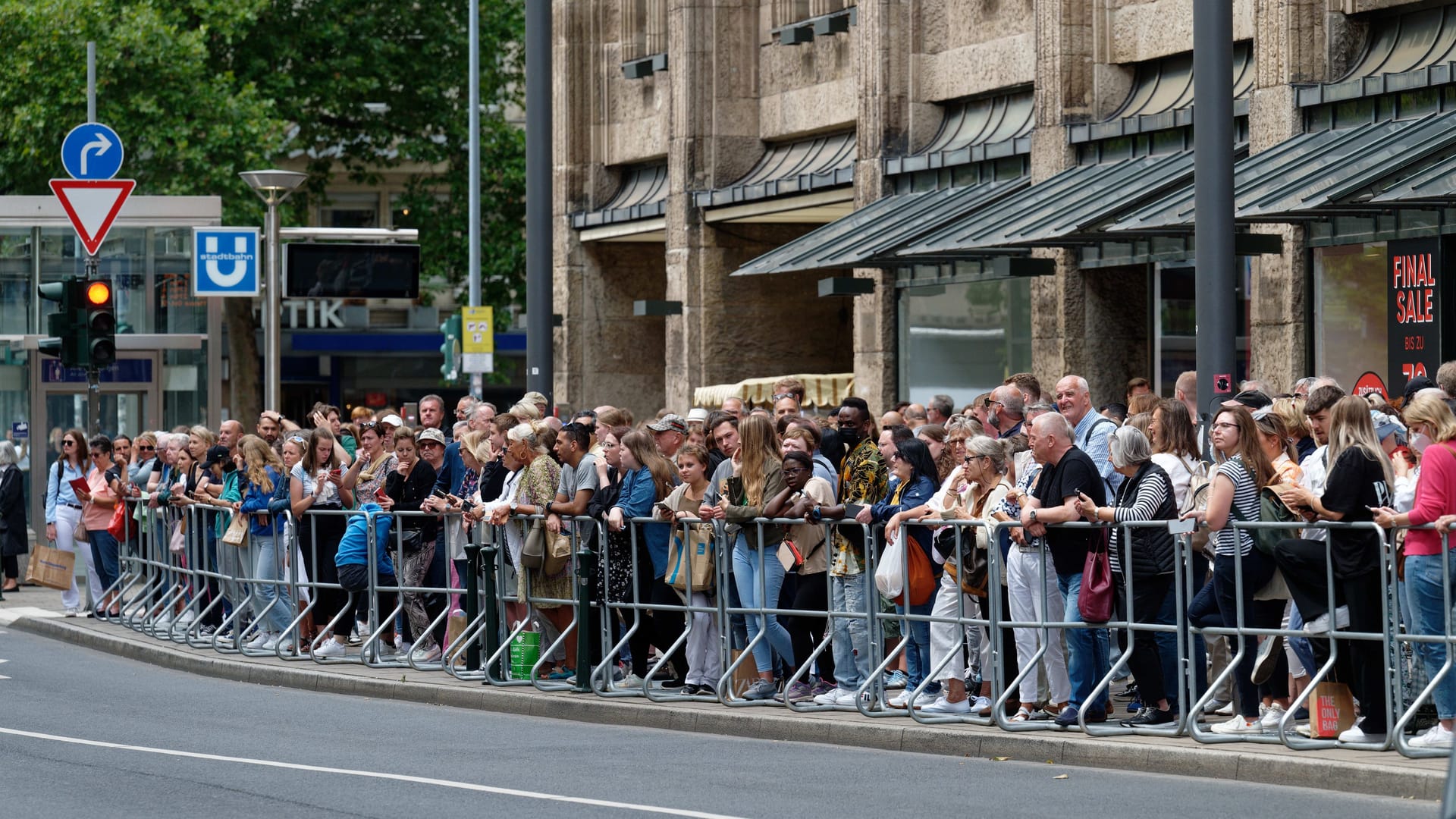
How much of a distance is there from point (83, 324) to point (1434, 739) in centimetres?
1359


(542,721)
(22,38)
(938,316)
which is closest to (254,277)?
(938,316)

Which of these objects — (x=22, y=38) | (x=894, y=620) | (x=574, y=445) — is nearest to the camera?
(x=894, y=620)

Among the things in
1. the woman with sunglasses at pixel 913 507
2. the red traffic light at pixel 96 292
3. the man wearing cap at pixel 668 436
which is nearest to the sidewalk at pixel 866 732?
the woman with sunglasses at pixel 913 507

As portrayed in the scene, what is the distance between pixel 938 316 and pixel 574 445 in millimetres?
10980

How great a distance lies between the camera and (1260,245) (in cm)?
1698

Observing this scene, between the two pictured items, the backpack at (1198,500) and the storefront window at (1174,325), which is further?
the storefront window at (1174,325)

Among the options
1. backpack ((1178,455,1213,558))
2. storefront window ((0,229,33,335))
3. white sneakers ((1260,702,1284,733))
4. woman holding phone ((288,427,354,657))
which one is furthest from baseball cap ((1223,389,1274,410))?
storefront window ((0,229,33,335))

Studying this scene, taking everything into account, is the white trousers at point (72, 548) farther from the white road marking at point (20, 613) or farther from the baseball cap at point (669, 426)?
the baseball cap at point (669, 426)

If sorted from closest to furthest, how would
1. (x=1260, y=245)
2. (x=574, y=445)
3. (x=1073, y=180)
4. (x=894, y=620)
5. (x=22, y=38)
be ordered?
(x=894, y=620) → (x=574, y=445) → (x=1260, y=245) → (x=1073, y=180) → (x=22, y=38)

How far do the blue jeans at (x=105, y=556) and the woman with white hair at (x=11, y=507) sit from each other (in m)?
2.76

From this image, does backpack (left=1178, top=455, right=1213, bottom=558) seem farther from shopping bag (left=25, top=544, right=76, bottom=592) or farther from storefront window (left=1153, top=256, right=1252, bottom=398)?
shopping bag (left=25, top=544, right=76, bottom=592)

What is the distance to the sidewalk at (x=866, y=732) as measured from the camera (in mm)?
9461

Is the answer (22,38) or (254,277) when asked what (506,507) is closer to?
(254,277)

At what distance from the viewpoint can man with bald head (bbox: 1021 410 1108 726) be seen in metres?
10.8
